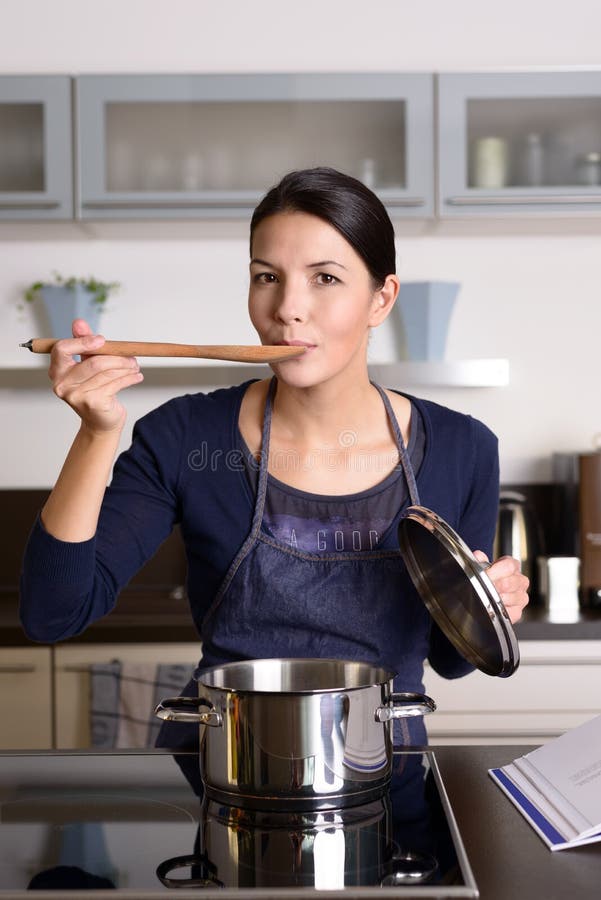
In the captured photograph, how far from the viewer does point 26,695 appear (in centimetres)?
252

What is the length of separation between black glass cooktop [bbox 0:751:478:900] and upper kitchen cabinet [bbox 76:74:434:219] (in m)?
1.93

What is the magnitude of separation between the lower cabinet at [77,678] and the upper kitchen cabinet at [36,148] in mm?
1134

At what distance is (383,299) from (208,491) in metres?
0.38

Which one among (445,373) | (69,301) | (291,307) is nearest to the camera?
(291,307)

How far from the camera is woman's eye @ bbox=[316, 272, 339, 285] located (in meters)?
1.41

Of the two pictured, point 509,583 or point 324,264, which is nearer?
point 509,583

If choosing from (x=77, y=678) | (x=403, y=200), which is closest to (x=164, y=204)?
(x=403, y=200)

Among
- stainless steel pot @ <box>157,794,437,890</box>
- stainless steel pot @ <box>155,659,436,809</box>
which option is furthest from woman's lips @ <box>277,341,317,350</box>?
stainless steel pot @ <box>157,794,437,890</box>

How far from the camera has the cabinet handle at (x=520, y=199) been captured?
2.72 m

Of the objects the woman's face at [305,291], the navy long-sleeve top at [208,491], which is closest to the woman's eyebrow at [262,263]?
the woman's face at [305,291]

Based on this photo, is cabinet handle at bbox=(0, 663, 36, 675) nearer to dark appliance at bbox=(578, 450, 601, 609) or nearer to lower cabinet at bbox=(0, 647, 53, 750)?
lower cabinet at bbox=(0, 647, 53, 750)

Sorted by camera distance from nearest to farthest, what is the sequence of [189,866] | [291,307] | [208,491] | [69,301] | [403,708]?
[189,866] < [403,708] < [291,307] < [208,491] < [69,301]

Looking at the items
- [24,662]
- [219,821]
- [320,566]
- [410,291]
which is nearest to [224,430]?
Answer: [320,566]

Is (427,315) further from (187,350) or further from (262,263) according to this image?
(187,350)
